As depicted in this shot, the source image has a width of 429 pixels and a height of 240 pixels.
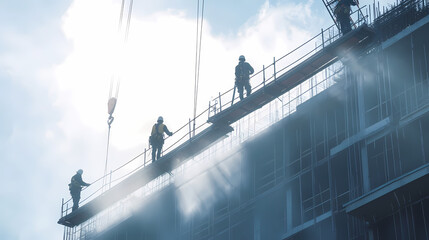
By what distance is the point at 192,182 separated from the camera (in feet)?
165

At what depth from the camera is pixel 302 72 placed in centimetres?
4084

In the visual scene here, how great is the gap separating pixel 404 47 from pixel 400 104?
105 inches

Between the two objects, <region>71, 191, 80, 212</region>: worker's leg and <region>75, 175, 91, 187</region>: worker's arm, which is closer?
<region>75, 175, 91, 187</region>: worker's arm

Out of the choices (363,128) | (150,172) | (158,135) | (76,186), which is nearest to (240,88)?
(158,135)

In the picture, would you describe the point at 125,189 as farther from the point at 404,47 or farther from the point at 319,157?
the point at 404,47

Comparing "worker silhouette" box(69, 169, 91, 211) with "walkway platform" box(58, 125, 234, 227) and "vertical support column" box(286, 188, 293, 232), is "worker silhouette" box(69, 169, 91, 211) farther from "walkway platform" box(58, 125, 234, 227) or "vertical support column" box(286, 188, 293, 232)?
"vertical support column" box(286, 188, 293, 232)

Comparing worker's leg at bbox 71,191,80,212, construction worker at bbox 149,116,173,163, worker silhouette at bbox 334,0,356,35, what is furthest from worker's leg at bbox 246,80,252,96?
worker's leg at bbox 71,191,80,212

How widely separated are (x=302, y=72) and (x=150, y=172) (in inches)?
362

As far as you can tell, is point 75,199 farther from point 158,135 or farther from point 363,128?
point 363,128

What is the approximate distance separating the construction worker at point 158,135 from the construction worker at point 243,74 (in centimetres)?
373

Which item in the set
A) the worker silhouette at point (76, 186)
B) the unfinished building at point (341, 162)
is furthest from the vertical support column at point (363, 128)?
the worker silhouette at point (76, 186)

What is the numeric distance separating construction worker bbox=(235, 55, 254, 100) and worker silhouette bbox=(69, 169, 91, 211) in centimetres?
996

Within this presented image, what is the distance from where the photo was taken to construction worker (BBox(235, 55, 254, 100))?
136 ft

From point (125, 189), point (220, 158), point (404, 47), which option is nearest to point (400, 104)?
point (404, 47)
